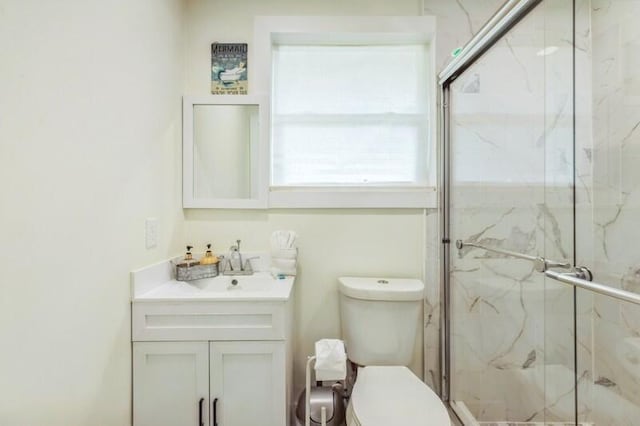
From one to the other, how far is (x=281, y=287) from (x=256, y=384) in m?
0.38

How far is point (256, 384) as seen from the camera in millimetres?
1156

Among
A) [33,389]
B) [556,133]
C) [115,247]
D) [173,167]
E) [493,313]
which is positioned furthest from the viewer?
[173,167]

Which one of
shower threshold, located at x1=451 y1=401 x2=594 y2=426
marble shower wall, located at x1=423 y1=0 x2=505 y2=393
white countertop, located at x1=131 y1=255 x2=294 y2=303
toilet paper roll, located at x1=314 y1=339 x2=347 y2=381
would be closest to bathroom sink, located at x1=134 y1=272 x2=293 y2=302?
white countertop, located at x1=131 y1=255 x2=294 y2=303

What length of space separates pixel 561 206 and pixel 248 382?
1.42 meters

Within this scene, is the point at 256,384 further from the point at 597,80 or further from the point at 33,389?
the point at 597,80

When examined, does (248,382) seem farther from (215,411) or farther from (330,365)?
(330,365)

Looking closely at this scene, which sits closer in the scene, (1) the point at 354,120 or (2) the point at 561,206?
(2) the point at 561,206

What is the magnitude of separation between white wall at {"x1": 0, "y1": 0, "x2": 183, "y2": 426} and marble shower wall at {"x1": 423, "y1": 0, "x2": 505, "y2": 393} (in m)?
1.39

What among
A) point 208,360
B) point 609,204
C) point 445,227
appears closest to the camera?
point 208,360

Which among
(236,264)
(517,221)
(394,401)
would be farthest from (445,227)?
(236,264)

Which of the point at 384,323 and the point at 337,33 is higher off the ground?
the point at 337,33

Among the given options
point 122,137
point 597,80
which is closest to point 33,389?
point 122,137

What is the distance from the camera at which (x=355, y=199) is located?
1621mm

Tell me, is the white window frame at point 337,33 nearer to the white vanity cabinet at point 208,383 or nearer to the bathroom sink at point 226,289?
the bathroom sink at point 226,289
